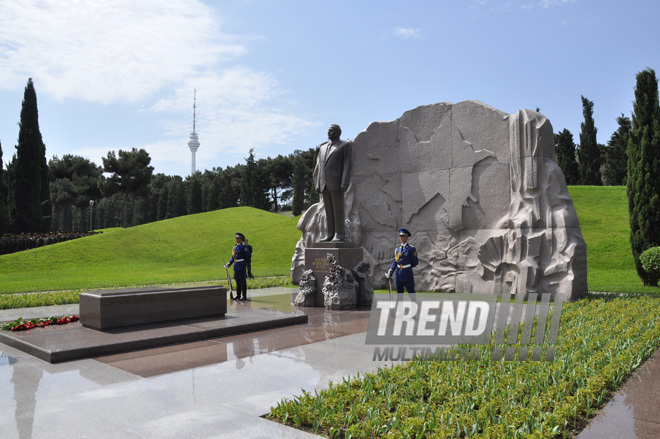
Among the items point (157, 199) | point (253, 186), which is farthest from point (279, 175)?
point (157, 199)

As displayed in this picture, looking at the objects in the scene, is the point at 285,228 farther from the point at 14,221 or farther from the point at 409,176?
the point at 14,221

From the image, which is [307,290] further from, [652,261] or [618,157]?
[618,157]

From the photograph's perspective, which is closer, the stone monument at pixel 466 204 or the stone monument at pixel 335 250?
the stone monument at pixel 335 250

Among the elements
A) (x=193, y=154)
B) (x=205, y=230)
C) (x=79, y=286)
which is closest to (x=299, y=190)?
(x=205, y=230)

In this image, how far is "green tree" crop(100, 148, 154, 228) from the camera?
147 feet

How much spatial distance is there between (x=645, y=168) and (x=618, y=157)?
2460 cm

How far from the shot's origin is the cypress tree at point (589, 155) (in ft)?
98.4

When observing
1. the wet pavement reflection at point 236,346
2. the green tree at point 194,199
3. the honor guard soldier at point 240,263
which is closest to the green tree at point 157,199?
the green tree at point 194,199

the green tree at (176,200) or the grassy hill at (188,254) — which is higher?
the green tree at (176,200)

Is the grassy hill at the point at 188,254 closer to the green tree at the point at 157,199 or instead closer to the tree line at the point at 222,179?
the tree line at the point at 222,179

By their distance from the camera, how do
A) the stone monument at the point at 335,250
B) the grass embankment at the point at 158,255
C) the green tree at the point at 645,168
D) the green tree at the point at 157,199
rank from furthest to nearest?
the green tree at the point at 157,199 < the grass embankment at the point at 158,255 < the green tree at the point at 645,168 < the stone monument at the point at 335,250

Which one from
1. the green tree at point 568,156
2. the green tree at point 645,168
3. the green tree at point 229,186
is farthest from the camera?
the green tree at point 229,186

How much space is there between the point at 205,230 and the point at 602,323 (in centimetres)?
2888

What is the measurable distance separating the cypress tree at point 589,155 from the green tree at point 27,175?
35.5 meters
